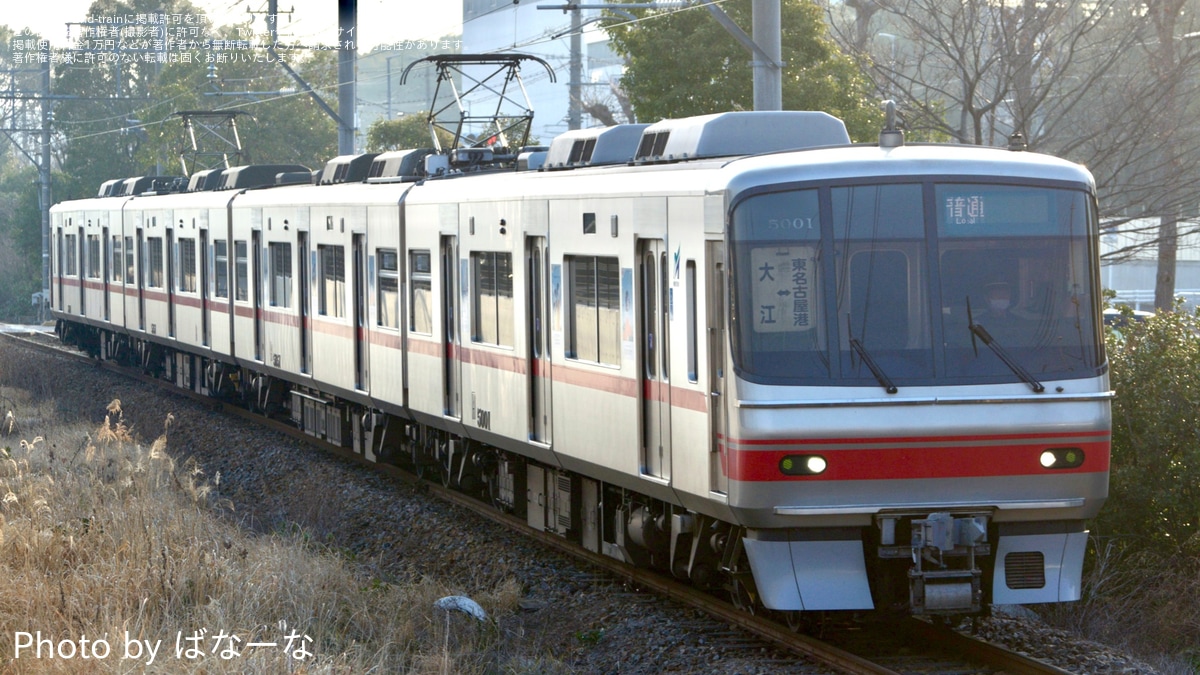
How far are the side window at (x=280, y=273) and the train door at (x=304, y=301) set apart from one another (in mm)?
394

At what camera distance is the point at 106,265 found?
1059 inches

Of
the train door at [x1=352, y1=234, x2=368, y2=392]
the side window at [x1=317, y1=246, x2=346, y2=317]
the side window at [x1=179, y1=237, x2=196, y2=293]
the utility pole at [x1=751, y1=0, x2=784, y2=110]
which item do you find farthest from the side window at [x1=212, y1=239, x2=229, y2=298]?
the utility pole at [x1=751, y1=0, x2=784, y2=110]

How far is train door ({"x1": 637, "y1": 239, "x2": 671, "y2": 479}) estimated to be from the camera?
29.1ft

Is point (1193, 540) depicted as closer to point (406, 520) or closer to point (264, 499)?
point (406, 520)

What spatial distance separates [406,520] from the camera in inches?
524

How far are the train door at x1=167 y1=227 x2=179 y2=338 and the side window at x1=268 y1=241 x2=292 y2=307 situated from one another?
4.92 m

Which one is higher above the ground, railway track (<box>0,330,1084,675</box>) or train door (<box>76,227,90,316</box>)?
train door (<box>76,227,90,316</box>)

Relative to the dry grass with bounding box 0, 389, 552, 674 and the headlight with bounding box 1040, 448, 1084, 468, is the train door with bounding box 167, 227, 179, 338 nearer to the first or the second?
the dry grass with bounding box 0, 389, 552, 674

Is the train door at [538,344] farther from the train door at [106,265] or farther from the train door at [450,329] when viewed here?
the train door at [106,265]

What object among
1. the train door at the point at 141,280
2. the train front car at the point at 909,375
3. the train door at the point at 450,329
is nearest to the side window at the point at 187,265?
the train door at the point at 141,280

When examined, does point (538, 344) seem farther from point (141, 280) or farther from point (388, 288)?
point (141, 280)

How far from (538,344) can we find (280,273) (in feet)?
25.4

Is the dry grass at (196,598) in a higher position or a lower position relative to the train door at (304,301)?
lower

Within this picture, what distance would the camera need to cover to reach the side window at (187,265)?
2170cm
